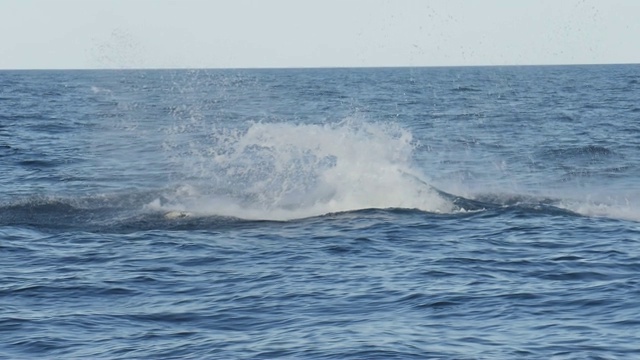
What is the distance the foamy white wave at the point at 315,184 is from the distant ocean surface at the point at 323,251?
0.07 m

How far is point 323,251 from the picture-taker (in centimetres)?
1884

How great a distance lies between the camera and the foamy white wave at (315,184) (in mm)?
24266

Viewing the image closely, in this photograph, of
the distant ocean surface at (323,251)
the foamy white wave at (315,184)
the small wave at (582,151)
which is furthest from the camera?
the small wave at (582,151)

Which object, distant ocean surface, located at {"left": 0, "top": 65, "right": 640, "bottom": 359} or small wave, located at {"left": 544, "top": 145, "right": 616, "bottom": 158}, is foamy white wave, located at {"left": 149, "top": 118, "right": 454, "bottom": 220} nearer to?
distant ocean surface, located at {"left": 0, "top": 65, "right": 640, "bottom": 359}

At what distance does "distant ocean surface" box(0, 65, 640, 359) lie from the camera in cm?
1294

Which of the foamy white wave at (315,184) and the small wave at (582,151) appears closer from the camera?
the foamy white wave at (315,184)

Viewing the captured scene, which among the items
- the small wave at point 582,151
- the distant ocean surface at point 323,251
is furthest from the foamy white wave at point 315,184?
the small wave at point 582,151

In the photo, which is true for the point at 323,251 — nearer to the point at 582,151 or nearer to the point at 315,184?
the point at 315,184

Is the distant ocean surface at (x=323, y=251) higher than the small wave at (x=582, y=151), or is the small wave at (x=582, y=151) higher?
the small wave at (x=582, y=151)

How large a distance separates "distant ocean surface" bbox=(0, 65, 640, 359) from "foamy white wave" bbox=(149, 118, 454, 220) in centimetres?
7

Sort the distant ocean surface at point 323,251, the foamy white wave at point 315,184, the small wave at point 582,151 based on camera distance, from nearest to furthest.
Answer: the distant ocean surface at point 323,251 → the foamy white wave at point 315,184 → the small wave at point 582,151

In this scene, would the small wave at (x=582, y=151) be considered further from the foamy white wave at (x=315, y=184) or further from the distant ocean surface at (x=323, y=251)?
the foamy white wave at (x=315, y=184)

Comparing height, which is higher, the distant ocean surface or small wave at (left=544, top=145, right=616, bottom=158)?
small wave at (left=544, top=145, right=616, bottom=158)

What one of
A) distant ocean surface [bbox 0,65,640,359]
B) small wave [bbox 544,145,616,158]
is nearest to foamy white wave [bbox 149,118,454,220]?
distant ocean surface [bbox 0,65,640,359]
